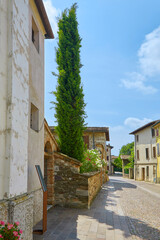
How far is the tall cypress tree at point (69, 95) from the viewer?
11.0 meters

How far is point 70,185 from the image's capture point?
8.96 meters

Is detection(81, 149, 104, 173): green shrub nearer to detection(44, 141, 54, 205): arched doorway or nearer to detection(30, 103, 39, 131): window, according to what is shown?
detection(44, 141, 54, 205): arched doorway

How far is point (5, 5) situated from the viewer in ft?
12.1

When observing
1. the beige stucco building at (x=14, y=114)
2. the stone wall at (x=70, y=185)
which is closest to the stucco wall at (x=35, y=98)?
the beige stucco building at (x=14, y=114)

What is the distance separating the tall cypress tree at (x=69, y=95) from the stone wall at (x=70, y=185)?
166 centimetres

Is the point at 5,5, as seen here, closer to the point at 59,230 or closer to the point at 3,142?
the point at 3,142

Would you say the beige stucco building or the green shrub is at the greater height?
the beige stucco building

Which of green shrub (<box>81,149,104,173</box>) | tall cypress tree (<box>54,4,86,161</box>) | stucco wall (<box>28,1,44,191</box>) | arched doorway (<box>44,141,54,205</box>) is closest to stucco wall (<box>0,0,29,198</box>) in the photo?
stucco wall (<box>28,1,44,191</box>)

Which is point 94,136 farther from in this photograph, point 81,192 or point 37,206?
point 37,206

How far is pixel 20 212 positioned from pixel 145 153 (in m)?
31.1

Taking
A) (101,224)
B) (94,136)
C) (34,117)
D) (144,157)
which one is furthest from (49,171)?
(144,157)

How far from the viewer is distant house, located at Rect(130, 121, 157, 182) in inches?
1193

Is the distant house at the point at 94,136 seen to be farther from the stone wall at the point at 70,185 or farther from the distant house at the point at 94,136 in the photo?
the stone wall at the point at 70,185

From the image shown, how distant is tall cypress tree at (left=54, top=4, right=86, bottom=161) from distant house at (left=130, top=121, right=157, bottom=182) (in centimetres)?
2092
